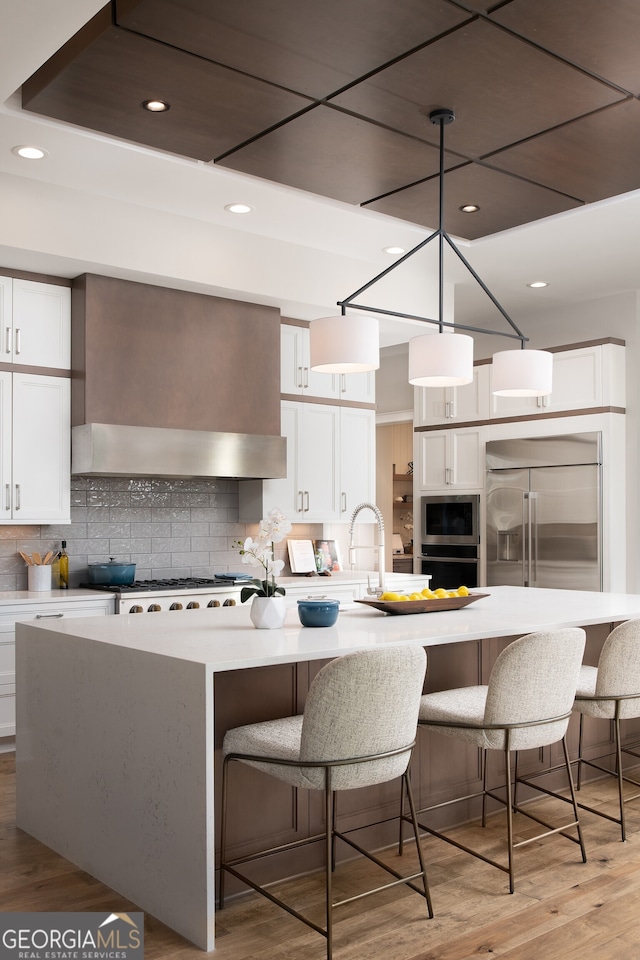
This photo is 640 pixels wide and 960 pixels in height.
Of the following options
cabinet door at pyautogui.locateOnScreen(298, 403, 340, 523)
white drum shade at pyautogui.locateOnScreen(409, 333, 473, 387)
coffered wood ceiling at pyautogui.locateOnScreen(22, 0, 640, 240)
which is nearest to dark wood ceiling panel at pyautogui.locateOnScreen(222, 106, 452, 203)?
coffered wood ceiling at pyautogui.locateOnScreen(22, 0, 640, 240)

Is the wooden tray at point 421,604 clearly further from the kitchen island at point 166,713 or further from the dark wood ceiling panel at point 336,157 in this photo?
the dark wood ceiling panel at point 336,157

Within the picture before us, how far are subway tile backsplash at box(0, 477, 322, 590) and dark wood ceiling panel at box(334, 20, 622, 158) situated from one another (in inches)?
110

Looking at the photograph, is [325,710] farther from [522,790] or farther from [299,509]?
[299,509]

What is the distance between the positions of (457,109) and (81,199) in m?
2.05

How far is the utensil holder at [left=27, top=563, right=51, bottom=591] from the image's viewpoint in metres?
4.94

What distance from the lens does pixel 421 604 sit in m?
3.55

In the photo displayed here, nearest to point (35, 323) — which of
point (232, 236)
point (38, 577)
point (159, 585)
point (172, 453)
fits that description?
point (172, 453)

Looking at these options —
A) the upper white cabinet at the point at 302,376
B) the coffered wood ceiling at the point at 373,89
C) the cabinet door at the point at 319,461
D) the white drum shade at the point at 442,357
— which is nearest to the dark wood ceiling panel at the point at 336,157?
the coffered wood ceiling at the point at 373,89

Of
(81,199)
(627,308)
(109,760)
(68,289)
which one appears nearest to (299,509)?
(68,289)

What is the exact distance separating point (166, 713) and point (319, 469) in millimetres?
3596

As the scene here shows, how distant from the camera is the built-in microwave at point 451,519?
700 centimetres

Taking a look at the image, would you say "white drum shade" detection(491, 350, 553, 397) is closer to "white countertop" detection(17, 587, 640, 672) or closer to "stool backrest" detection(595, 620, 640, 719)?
"white countertop" detection(17, 587, 640, 672)

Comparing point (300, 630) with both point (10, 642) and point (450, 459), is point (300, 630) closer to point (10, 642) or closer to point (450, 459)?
point (10, 642)

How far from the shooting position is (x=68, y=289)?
197 inches
